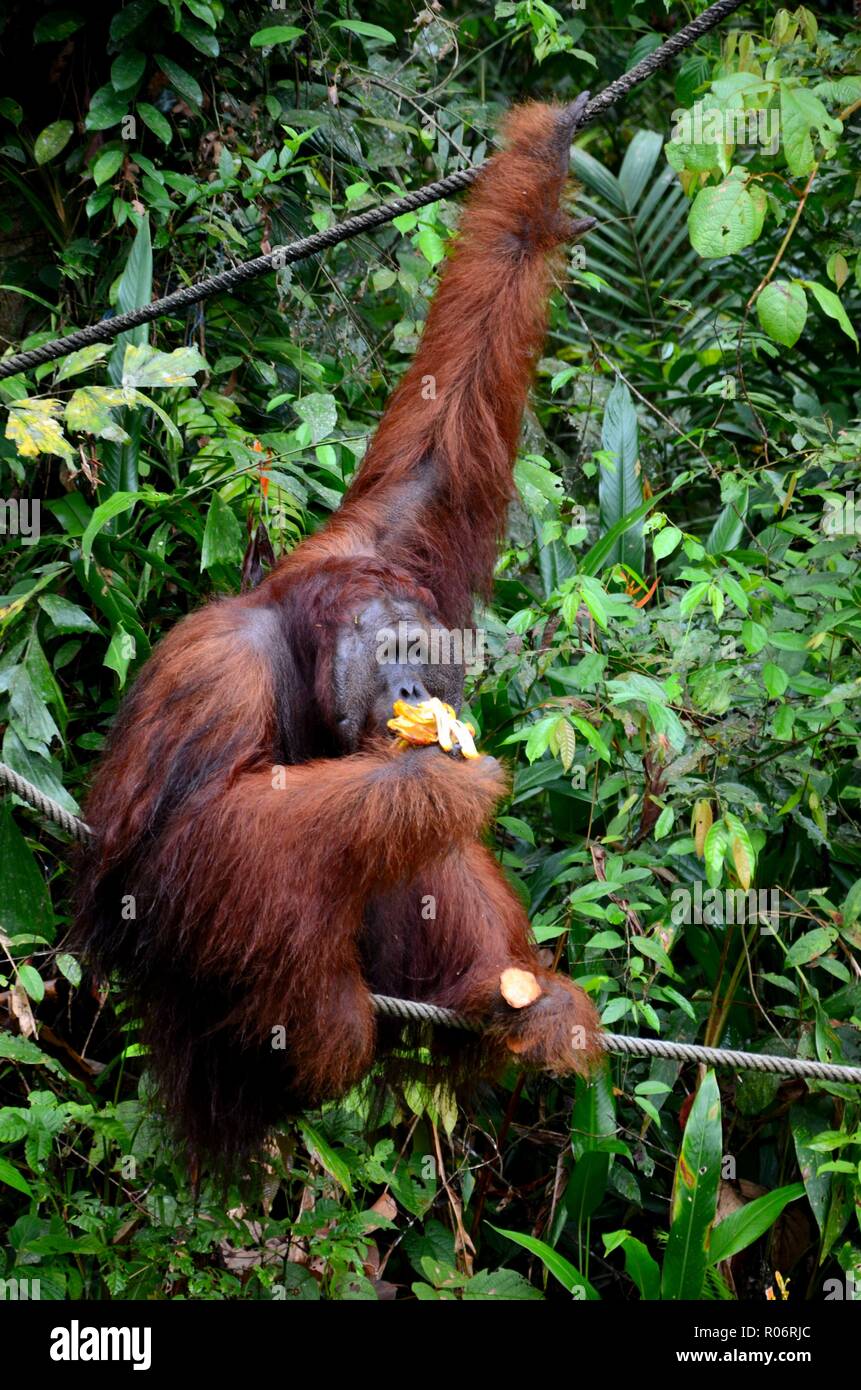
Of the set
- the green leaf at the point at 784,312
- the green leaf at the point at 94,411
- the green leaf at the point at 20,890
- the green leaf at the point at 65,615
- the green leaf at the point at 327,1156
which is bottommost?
the green leaf at the point at 327,1156

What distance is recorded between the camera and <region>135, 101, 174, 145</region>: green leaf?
4.09 metres

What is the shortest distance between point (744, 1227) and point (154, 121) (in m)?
3.20

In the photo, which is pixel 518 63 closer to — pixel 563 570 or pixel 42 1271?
pixel 563 570

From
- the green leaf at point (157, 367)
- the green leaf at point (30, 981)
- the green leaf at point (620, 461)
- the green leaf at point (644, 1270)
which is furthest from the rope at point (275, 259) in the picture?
the green leaf at point (644, 1270)

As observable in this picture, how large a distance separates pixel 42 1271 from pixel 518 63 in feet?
16.7

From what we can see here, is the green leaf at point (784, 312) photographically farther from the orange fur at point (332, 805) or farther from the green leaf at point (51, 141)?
the green leaf at point (51, 141)

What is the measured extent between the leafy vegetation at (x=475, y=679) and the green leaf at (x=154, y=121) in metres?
0.04

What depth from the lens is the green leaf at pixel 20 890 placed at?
3.42 metres

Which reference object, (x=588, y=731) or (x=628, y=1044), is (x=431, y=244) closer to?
(x=588, y=731)

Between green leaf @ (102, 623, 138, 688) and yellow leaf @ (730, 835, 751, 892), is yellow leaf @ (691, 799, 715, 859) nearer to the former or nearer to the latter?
yellow leaf @ (730, 835, 751, 892)

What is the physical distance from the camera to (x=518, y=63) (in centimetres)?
632

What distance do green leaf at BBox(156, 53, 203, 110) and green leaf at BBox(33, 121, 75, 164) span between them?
1.02ft

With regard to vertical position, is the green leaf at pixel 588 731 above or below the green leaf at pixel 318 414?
below

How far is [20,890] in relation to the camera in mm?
3445
